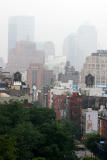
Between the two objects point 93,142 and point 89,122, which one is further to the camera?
point 89,122

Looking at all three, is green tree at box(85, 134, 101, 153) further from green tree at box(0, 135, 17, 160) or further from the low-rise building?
green tree at box(0, 135, 17, 160)

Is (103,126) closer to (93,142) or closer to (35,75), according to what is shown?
(93,142)

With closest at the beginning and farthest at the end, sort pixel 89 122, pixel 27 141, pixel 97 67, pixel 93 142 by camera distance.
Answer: pixel 27 141 → pixel 93 142 → pixel 89 122 → pixel 97 67

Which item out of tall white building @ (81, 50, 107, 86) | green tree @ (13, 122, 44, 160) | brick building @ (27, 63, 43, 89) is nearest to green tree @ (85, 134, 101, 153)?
green tree @ (13, 122, 44, 160)

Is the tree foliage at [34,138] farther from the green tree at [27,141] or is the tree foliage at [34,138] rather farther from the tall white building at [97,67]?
the tall white building at [97,67]

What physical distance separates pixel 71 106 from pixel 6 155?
116 ft

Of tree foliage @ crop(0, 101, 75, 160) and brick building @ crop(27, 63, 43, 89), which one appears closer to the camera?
tree foliage @ crop(0, 101, 75, 160)

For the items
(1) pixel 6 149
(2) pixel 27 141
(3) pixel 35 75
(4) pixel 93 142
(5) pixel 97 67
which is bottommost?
(4) pixel 93 142

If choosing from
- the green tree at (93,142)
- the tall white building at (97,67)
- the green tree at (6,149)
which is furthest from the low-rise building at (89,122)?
the tall white building at (97,67)

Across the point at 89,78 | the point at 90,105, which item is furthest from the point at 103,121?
the point at 89,78

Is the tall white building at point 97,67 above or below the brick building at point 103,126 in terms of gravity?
above

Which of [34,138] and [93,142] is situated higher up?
[34,138]

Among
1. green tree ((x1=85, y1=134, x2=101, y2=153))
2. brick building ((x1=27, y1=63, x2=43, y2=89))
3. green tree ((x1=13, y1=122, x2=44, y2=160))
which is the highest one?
brick building ((x1=27, y1=63, x2=43, y2=89))

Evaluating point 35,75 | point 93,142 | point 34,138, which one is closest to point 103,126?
point 93,142
